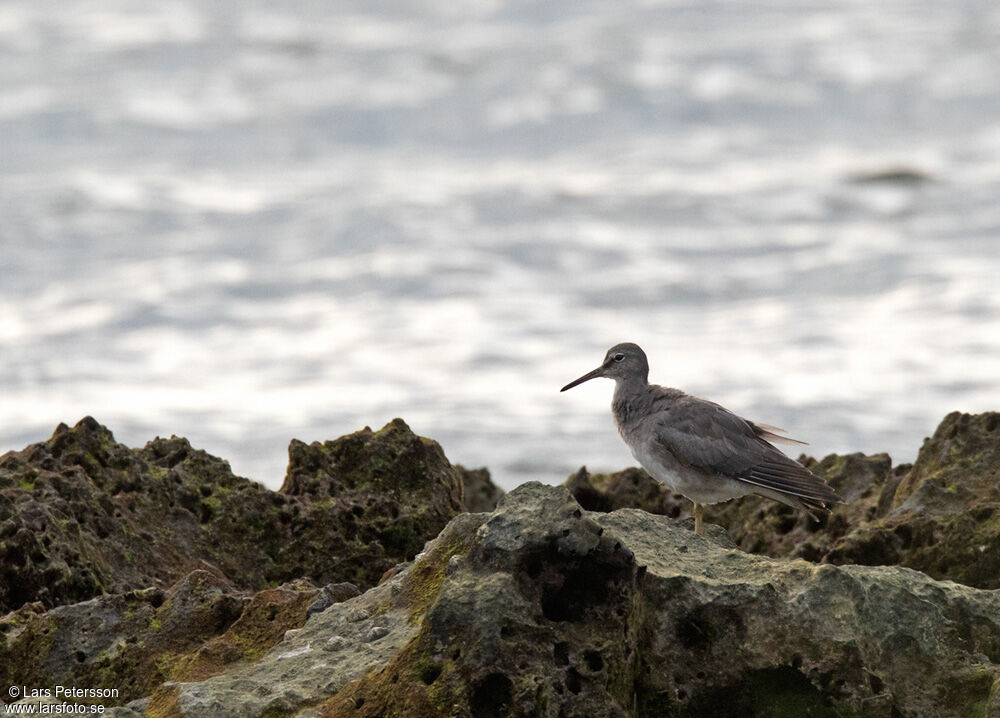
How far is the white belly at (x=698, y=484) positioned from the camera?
790 cm

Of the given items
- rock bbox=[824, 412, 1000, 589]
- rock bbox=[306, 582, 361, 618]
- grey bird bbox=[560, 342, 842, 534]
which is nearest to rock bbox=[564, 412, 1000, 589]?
rock bbox=[824, 412, 1000, 589]

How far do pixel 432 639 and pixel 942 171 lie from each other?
20.5m

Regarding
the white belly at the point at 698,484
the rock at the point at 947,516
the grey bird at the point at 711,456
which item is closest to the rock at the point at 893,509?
the rock at the point at 947,516

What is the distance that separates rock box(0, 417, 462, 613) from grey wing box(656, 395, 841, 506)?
1.32 meters

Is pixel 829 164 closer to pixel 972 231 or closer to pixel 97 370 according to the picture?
pixel 972 231

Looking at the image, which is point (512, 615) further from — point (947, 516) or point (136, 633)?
point (947, 516)

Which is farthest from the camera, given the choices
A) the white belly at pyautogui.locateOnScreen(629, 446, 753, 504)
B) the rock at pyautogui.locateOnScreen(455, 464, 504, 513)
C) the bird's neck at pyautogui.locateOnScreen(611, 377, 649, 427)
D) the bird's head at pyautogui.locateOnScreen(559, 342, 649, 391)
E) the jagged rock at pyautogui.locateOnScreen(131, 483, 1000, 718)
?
the rock at pyautogui.locateOnScreen(455, 464, 504, 513)

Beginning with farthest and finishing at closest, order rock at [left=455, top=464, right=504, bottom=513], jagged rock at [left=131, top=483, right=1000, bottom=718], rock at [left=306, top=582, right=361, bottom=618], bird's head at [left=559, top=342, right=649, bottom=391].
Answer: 1. rock at [left=455, top=464, right=504, bottom=513]
2. bird's head at [left=559, top=342, right=649, bottom=391]
3. rock at [left=306, top=582, right=361, bottom=618]
4. jagged rock at [left=131, top=483, right=1000, bottom=718]

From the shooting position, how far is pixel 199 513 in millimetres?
7090

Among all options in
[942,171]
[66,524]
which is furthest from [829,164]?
[66,524]

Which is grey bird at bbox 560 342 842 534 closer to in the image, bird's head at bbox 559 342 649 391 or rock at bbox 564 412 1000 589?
rock at bbox 564 412 1000 589

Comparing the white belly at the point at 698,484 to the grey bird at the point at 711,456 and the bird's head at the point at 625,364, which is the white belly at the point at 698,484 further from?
the bird's head at the point at 625,364

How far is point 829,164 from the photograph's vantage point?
2397cm

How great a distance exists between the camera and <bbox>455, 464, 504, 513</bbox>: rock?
9.29 metres
